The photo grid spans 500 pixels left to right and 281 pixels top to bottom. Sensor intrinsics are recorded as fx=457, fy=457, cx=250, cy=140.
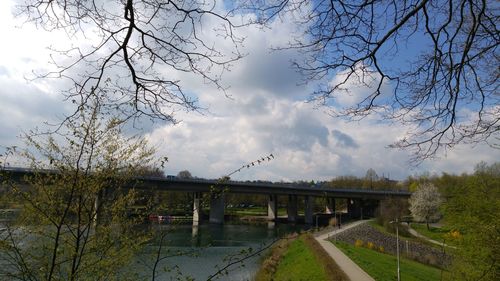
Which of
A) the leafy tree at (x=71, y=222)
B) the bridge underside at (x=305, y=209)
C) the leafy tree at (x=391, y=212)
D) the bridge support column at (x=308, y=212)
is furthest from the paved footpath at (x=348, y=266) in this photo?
the bridge support column at (x=308, y=212)

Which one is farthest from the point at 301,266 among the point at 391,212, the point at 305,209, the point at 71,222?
the point at 305,209

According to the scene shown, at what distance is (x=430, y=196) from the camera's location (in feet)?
261

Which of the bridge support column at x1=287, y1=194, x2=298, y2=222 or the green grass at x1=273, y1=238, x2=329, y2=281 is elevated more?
the bridge support column at x1=287, y1=194, x2=298, y2=222

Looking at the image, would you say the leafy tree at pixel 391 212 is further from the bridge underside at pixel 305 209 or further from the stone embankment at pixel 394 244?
the bridge underside at pixel 305 209

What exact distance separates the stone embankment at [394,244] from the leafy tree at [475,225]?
939 inches

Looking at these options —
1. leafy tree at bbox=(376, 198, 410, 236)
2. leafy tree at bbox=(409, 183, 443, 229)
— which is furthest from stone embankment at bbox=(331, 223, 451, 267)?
leafy tree at bbox=(409, 183, 443, 229)

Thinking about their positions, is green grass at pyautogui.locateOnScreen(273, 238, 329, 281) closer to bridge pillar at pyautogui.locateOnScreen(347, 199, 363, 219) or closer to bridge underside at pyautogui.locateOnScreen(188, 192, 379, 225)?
bridge underside at pyautogui.locateOnScreen(188, 192, 379, 225)

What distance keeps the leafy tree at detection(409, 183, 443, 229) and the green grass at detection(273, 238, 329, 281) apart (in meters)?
45.9

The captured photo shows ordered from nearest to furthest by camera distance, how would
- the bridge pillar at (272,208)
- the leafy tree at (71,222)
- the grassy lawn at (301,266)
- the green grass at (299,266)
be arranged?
1. the leafy tree at (71,222)
2. the grassy lawn at (301,266)
3. the green grass at (299,266)
4. the bridge pillar at (272,208)

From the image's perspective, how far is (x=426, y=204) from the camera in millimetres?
78000

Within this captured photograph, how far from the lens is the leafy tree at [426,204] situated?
7725 centimetres

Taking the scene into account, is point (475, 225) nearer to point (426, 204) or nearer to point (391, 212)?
point (426, 204)

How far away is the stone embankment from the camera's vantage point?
41.3 meters

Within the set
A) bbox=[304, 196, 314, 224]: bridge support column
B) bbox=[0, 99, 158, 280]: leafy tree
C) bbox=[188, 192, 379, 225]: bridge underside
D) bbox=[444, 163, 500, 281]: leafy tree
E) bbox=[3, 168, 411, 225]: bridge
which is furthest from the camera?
bbox=[304, 196, 314, 224]: bridge support column
